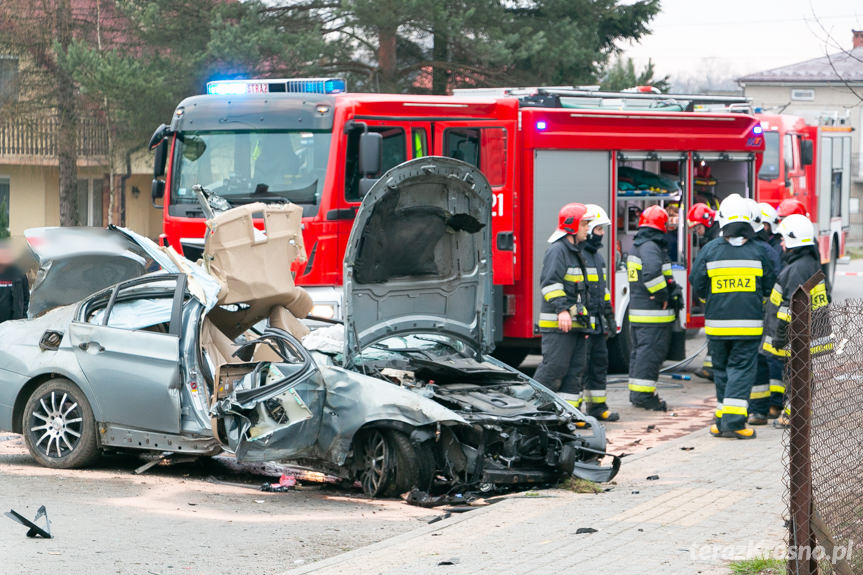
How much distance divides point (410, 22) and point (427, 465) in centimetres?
1594

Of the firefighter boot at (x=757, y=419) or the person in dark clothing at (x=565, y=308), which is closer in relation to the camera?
the person in dark clothing at (x=565, y=308)

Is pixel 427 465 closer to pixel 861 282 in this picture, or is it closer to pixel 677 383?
pixel 677 383

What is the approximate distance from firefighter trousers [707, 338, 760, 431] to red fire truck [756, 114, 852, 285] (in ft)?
30.8

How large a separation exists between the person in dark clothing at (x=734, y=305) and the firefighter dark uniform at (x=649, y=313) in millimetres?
1454

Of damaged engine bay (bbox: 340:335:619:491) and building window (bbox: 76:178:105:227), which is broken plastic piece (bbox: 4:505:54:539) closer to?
damaged engine bay (bbox: 340:335:619:491)

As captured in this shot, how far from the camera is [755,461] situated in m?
9.24

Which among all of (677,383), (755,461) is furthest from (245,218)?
(677,383)

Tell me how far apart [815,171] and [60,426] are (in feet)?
55.9

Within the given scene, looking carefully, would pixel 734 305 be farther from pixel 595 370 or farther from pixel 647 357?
pixel 647 357

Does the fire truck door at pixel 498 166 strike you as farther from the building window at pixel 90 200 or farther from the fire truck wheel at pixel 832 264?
the building window at pixel 90 200

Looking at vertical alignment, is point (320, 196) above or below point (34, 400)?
above

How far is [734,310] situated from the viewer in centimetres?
1038

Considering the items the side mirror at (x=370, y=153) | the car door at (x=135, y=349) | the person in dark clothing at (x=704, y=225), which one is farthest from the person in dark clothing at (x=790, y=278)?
the car door at (x=135, y=349)

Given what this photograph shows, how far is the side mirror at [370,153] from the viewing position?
1164 cm
